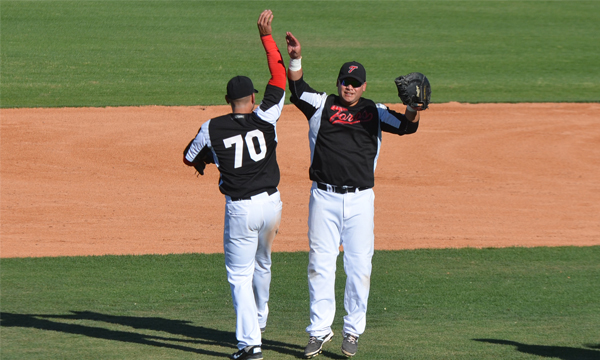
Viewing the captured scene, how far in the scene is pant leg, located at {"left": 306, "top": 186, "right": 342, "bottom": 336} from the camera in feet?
19.7

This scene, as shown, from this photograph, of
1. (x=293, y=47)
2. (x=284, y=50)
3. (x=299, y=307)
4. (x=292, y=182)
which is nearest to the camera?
(x=293, y=47)

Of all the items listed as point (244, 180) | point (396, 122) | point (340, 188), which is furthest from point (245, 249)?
point (396, 122)

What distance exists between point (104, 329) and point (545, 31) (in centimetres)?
2586

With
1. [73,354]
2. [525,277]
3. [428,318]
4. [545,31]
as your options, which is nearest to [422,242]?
[525,277]

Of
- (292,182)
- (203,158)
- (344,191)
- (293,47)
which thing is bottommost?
(292,182)

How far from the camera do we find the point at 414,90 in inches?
230

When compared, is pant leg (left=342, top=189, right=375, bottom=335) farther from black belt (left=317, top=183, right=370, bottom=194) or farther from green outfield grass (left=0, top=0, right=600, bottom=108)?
green outfield grass (left=0, top=0, right=600, bottom=108)

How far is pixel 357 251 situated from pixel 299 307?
2.05 m

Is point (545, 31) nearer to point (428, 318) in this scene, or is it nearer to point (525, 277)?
point (525, 277)

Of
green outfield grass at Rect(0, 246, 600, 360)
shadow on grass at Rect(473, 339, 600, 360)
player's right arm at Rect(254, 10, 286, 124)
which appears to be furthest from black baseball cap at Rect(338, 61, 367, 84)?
shadow on grass at Rect(473, 339, 600, 360)

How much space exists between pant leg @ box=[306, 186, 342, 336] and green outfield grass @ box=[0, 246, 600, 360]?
338mm

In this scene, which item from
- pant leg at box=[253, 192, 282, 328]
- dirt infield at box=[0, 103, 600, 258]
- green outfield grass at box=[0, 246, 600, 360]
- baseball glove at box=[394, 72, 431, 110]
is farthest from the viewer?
A: dirt infield at box=[0, 103, 600, 258]

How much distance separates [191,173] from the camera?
48.8ft

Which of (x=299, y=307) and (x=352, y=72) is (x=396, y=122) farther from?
(x=299, y=307)
